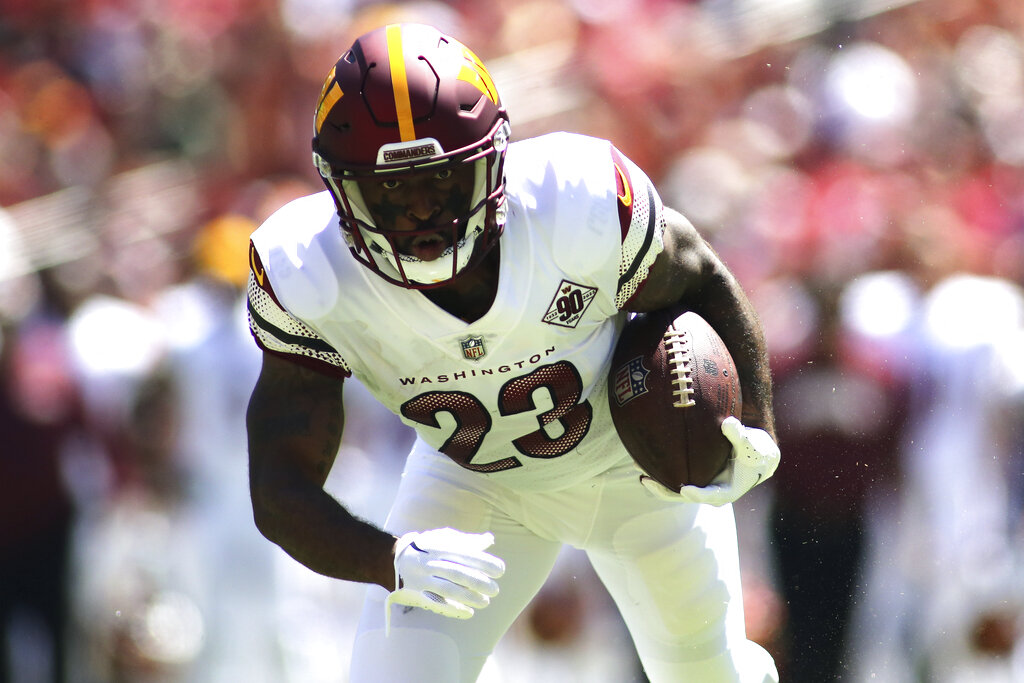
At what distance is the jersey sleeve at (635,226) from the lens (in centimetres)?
234

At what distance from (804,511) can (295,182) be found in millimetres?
2581

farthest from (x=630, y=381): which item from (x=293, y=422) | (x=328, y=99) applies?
(x=328, y=99)

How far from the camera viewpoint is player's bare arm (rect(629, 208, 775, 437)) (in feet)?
8.04

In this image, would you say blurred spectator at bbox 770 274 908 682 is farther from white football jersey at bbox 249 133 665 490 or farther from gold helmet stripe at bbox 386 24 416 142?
gold helmet stripe at bbox 386 24 416 142

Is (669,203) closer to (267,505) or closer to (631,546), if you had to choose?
(631,546)

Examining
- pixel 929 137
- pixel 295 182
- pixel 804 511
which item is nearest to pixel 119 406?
pixel 295 182

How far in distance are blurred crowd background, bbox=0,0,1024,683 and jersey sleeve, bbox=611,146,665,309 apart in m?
1.77

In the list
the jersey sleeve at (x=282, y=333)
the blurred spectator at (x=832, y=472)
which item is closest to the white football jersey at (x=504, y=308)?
the jersey sleeve at (x=282, y=333)

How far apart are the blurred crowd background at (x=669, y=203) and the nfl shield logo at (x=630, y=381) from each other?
1.63m

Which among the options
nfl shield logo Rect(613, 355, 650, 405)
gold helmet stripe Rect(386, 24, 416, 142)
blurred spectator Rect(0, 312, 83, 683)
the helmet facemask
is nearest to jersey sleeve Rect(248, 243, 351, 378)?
the helmet facemask

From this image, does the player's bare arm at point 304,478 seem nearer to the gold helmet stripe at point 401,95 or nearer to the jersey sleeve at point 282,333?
the jersey sleeve at point 282,333

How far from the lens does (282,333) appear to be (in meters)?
2.28

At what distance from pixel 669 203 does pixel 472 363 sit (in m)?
2.94

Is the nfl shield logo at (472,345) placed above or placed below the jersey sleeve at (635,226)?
below
